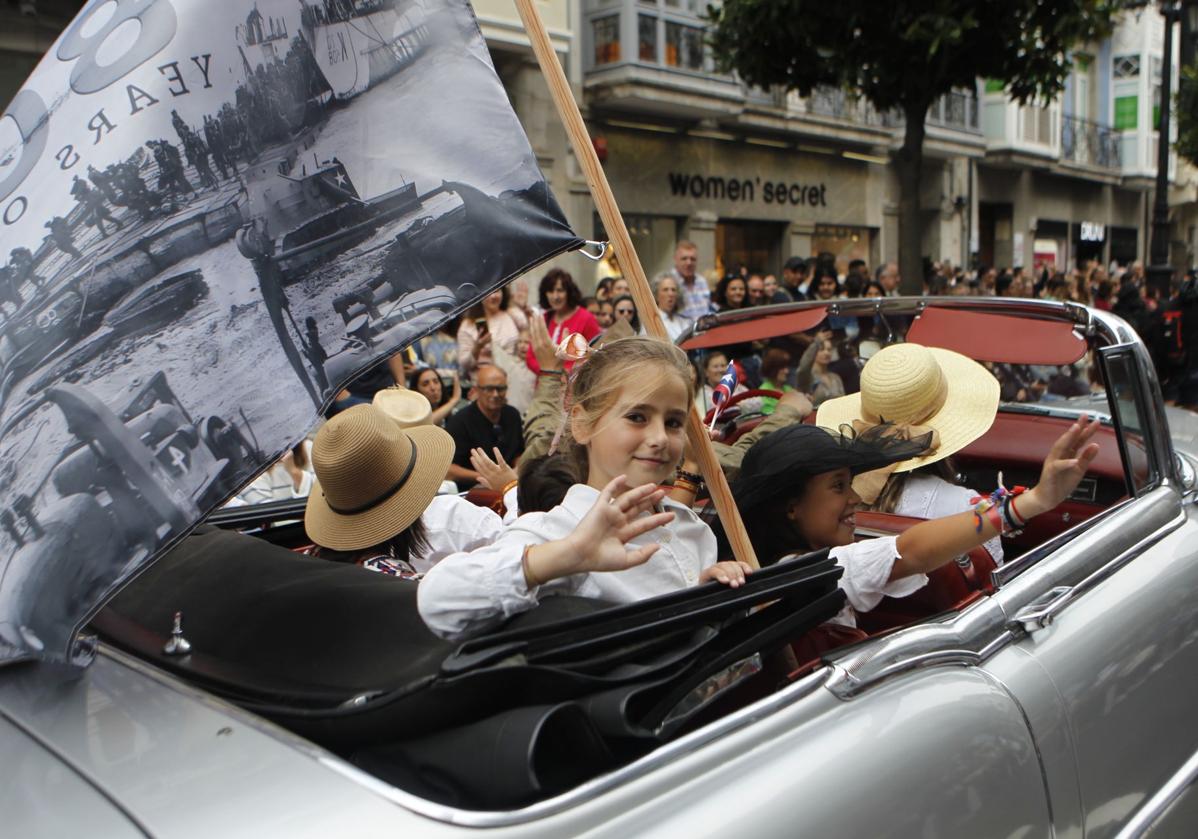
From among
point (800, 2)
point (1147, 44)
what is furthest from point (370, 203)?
point (1147, 44)

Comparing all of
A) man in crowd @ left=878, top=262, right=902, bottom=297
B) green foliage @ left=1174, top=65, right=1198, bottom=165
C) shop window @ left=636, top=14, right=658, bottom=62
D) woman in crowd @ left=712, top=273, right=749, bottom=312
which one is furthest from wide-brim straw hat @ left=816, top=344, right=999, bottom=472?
green foliage @ left=1174, top=65, right=1198, bottom=165

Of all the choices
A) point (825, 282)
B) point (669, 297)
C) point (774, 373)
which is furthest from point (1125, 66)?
point (774, 373)

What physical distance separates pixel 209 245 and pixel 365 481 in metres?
1.03

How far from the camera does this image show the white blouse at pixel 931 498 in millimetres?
2986

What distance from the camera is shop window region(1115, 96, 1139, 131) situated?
2747 cm

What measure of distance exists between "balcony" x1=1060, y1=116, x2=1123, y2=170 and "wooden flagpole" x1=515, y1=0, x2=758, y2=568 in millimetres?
26748

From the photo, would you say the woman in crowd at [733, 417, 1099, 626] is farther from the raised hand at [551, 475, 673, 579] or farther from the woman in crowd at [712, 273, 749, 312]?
the woman in crowd at [712, 273, 749, 312]

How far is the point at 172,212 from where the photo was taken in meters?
1.53

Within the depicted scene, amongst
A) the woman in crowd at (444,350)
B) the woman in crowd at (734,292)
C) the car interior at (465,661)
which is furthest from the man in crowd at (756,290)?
the car interior at (465,661)

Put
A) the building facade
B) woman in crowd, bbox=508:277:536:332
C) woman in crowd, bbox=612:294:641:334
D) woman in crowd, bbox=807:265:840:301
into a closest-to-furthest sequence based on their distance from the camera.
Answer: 1. woman in crowd, bbox=508:277:536:332
2. woman in crowd, bbox=612:294:641:334
3. woman in crowd, bbox=807:265:840:301
4. the building facade

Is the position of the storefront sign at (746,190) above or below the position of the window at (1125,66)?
below

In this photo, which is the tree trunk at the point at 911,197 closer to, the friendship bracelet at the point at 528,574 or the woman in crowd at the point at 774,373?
the woman in crowd at the point at 774,373

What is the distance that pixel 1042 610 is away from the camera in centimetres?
198

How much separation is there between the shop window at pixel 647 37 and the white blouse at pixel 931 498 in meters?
13.7
